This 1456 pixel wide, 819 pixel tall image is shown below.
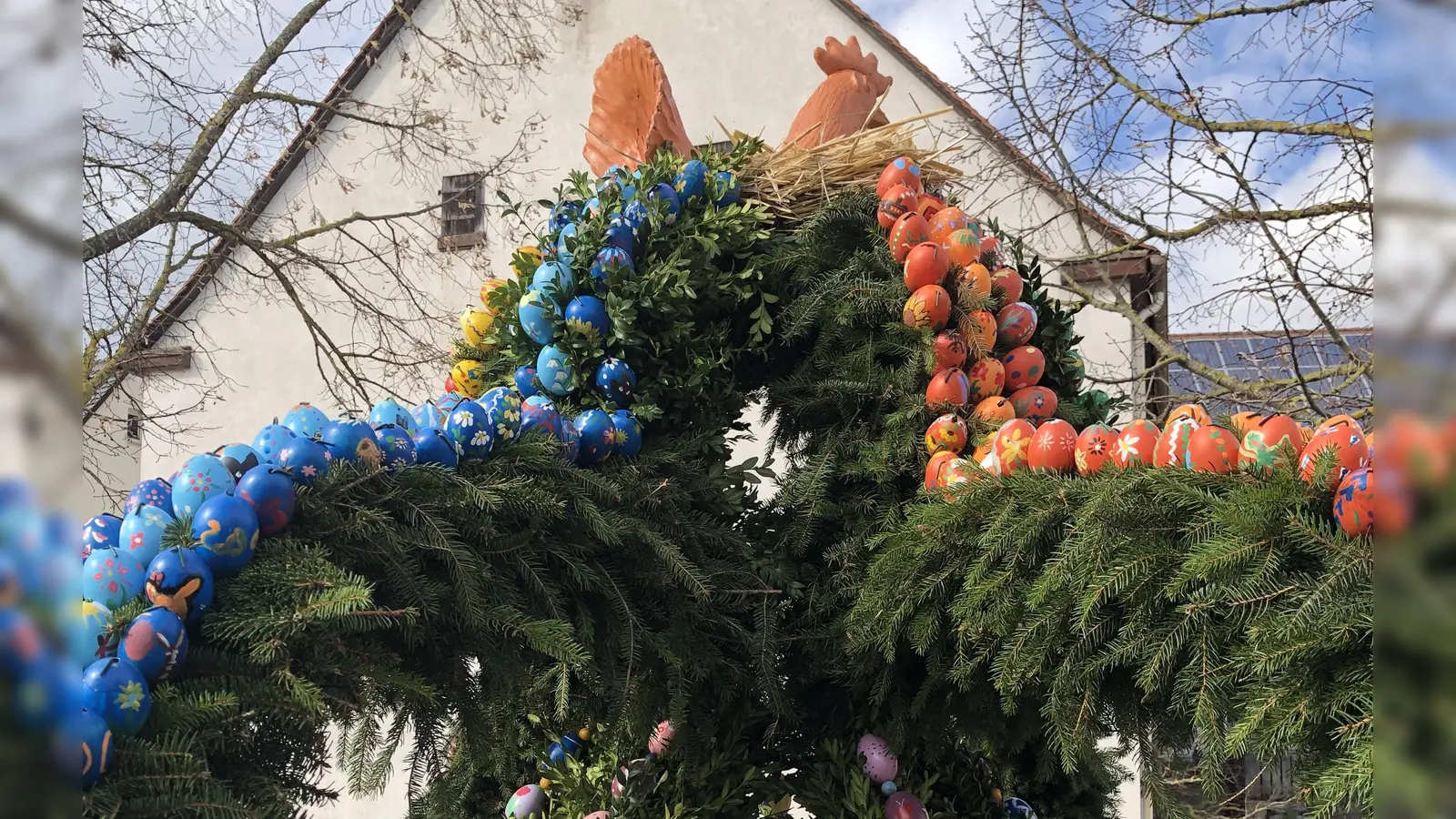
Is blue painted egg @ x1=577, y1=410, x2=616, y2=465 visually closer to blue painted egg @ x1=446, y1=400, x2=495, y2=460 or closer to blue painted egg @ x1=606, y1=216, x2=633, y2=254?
blue painted egg @ x1=446, y1=400, x2=495, y2=460

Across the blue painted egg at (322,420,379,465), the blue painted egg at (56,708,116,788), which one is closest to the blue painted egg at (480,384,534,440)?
the blue painted egg at (322,420,379,465)

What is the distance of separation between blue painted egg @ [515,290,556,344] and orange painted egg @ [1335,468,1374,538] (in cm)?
211

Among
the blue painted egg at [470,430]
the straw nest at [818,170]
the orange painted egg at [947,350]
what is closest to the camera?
the blue painted egg at [470,430]

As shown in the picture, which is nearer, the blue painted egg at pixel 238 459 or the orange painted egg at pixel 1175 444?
the blue painted egg at pixel 238 459

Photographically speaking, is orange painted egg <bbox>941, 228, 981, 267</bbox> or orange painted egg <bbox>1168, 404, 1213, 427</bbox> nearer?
orange painted egg <bbox>1168, 404, 1213, 427</bbox>

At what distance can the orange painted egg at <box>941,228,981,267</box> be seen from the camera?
3229 millimetres

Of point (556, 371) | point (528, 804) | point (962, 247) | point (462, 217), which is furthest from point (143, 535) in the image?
point (462, 217)

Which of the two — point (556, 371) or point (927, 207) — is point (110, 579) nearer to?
point (556, 371)

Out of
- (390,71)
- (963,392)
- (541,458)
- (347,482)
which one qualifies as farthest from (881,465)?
(390,71)

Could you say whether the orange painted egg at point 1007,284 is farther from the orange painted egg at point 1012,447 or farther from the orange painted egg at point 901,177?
the orange painted egg at point 1012,447

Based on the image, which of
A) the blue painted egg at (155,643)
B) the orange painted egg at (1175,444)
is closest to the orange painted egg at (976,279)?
the orange painted egg at (1175,444)

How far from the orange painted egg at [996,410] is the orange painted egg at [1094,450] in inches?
17.9

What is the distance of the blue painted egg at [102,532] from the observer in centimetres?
186
